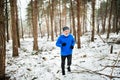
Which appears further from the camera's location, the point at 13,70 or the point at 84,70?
the point at 13,70

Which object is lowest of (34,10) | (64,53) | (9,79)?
(9,79)

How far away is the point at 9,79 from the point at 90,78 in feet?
12.4

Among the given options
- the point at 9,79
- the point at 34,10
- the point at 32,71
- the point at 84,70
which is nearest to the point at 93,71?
the point at 84,70

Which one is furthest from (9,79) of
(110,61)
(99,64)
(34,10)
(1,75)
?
(34,10)

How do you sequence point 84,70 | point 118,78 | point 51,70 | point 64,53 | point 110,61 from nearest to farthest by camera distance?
1. point 118,78
2. point 64,53
3. point 84,70
4. point 51,70
5. point 110,61

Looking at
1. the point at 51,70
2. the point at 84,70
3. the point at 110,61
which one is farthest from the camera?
the point at 110,61

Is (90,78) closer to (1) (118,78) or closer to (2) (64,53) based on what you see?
(1) (118,78)

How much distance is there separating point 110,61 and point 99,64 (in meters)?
0.80

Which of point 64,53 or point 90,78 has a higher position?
point 64,53

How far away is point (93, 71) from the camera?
7332 millimetres

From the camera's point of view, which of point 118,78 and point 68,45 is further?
point 68,45

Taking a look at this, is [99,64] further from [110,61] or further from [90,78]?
[90,78]

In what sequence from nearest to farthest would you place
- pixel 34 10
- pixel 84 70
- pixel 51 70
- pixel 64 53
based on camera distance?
1. pixel 64 53
2. pixel 84 70
3. pixel 51 70
4. pixel 34 10

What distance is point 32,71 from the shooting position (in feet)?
26.9
